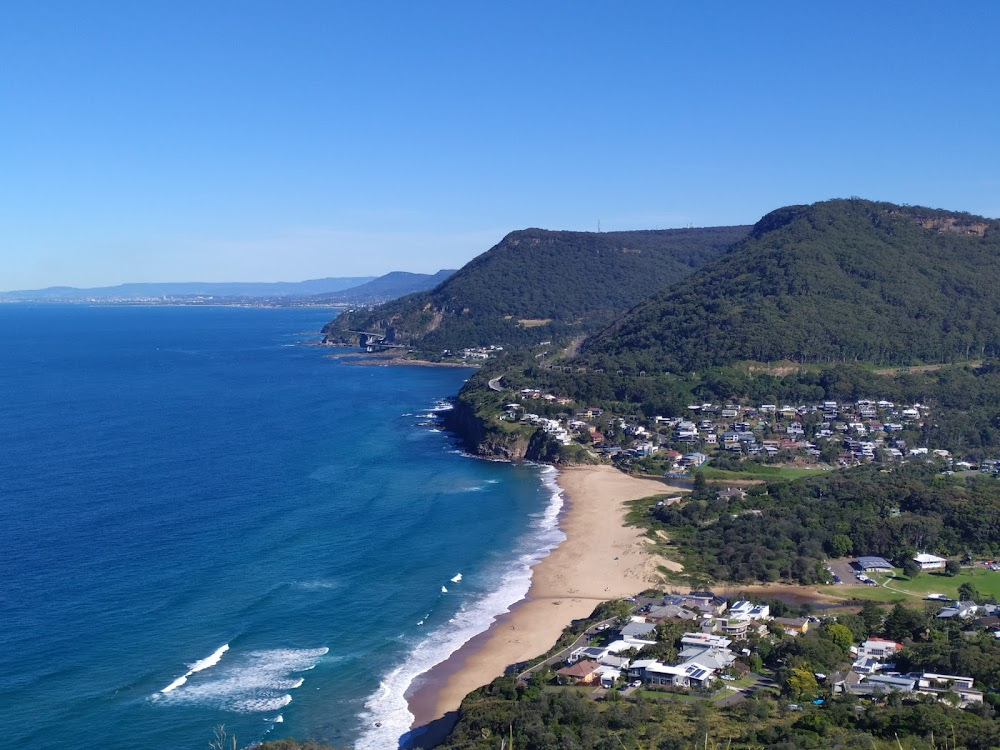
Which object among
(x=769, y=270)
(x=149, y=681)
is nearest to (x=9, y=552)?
(x=149, y=681)

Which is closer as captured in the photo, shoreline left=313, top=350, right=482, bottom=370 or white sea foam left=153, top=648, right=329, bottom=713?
white sea foam left=153, top=648, right=329, bottom=713

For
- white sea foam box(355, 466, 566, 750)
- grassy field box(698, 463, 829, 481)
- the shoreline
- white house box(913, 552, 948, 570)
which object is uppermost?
the shoreline

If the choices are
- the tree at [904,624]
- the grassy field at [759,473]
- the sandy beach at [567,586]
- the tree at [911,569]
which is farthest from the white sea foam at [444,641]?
the tree at [911,569]

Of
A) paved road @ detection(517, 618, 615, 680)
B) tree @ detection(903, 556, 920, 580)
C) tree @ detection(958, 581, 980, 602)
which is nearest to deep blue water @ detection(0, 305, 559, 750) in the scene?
paved road @ detection(517, 618, 615, 680)

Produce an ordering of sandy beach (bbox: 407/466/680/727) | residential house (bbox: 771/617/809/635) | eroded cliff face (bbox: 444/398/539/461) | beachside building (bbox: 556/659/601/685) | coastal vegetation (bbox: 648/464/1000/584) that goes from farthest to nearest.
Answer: eroded cliff face (bbox: 444/398/539/461), coastal vegetation (bbox: 648/464/1000/584), residential house (bbox: 771/617/809/635), sandy beach (bbox: 407/466/680/727), beachside building (bbox: 556/659/601/685)

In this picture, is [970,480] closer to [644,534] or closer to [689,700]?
[644,534]

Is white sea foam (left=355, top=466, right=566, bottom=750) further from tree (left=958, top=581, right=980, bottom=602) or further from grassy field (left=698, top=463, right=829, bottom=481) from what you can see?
tree (left=958, top=581, right=980, bottom=602)
